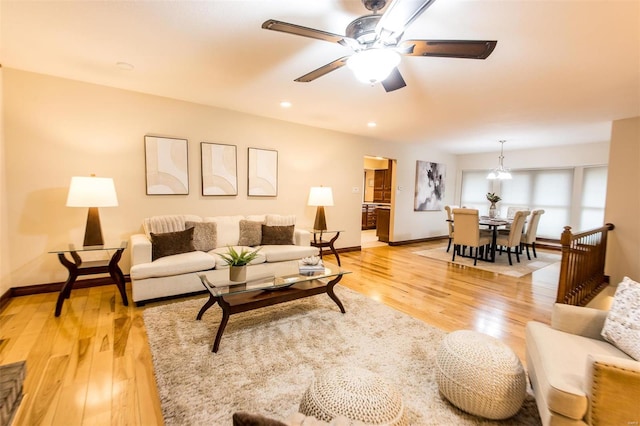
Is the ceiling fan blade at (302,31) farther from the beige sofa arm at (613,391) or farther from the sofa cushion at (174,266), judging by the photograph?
the sofa cushion at (174,266)

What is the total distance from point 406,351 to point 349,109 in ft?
10.3

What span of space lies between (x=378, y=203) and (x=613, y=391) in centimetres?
765

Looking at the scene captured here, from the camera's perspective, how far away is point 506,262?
513 cm

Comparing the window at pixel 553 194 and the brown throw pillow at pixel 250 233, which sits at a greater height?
the window at pixel 553 194

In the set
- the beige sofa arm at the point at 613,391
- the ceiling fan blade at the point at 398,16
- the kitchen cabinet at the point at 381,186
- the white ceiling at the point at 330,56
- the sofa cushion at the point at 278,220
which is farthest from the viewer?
the kitchen cabinet at the point at 381,186

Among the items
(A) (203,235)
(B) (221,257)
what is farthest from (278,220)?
(B) (221,257)

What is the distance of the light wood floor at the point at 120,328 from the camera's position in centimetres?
156

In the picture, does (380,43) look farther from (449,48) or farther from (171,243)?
(171,243)

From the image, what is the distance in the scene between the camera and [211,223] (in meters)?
3.69

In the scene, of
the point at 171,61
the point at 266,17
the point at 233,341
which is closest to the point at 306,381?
the point at 233,341

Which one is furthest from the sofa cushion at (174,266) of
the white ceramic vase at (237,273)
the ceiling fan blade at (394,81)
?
the ceiling fan blade at (394,81)

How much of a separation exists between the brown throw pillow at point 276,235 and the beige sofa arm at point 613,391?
10.9 feet

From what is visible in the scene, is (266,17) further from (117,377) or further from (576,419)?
(576,419)

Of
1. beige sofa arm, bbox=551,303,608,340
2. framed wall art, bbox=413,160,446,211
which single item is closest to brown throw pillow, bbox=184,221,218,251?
beige sofa arm, bbox=551,303,608,340
